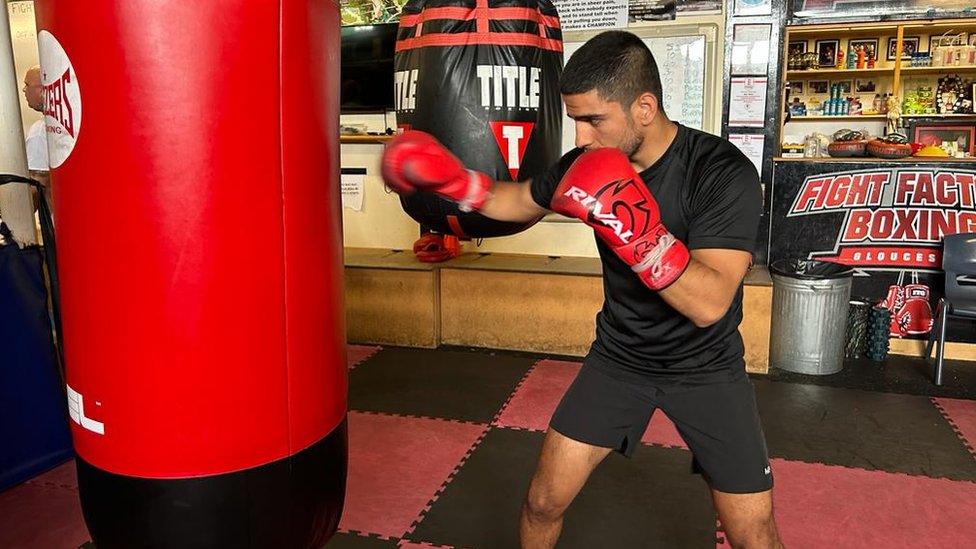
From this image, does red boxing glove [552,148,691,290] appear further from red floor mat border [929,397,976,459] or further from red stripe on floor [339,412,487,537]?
red floor mat border [929,397,976,459]

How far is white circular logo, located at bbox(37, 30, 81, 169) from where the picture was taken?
1.01 m

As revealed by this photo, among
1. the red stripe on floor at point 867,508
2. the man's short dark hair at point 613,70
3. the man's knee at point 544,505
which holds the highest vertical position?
the man's short dark hair at point 613,70

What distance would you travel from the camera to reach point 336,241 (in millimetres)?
1228

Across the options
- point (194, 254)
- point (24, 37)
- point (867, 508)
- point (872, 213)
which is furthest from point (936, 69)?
point (24, 37)

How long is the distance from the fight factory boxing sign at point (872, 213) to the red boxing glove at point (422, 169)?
11.2 ft

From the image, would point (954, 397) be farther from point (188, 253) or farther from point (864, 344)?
point (188, 253)

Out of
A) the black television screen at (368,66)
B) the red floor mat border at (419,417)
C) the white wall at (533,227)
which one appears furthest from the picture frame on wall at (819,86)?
the red floor mat border at (419,417)

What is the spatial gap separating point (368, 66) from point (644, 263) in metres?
4.05

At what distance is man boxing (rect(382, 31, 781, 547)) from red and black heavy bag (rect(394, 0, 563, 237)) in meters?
0.09

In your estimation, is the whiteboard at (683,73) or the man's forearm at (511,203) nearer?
the man's forearm at (511,203)

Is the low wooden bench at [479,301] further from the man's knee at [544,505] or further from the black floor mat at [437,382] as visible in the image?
the man's knee at [544,505]

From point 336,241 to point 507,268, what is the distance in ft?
10.7

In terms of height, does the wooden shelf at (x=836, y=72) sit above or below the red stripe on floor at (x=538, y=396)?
above

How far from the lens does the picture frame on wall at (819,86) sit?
6.73 metres
